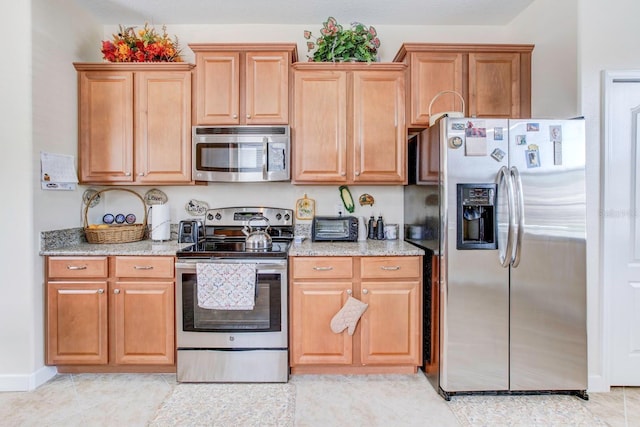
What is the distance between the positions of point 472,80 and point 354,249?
1.59 metres

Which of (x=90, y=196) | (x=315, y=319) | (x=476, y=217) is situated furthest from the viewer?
(x=90, y=196)

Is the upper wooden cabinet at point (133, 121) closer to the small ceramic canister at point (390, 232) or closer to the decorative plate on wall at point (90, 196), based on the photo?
the decorative plate on wall at point (90, 196)

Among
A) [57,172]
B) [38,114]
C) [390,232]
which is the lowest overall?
[390,232]

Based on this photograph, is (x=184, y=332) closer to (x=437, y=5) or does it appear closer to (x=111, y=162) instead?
(x=111, y=162)

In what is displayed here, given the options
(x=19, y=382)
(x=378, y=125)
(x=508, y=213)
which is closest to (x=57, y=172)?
(x=19, y=382)

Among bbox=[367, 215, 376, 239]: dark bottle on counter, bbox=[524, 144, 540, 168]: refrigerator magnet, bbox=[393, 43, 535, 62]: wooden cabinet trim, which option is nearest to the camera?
bbox=[524, 144, 540, 168]: refrigerator magnet

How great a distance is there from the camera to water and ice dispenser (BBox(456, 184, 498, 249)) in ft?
6.99

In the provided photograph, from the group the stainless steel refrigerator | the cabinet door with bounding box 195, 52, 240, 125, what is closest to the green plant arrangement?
the cabinet door with bounding box 195, 52, 240, 125

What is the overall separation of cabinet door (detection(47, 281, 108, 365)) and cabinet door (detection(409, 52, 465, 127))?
2.66 metres

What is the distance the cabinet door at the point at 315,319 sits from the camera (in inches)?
95.0

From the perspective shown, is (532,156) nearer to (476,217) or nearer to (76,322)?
(476,217)

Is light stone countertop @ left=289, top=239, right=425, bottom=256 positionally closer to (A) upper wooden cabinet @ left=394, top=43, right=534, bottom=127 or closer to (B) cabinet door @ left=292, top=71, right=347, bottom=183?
(B) cabinet door @ left=292, top=71, right=347, bottom=183

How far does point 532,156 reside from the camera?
6.96 feet

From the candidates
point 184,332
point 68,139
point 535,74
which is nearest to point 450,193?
point 535,74
